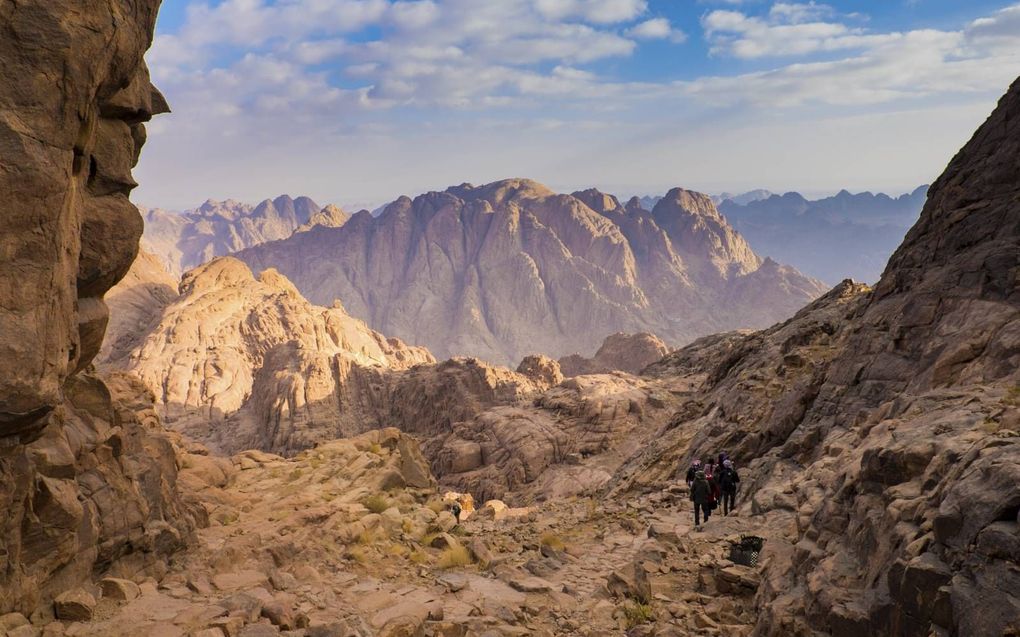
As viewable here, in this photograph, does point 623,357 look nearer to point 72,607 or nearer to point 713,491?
point 713,491

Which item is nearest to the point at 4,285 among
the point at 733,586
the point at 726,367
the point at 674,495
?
the point at 733,586

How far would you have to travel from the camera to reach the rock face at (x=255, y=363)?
67688mm

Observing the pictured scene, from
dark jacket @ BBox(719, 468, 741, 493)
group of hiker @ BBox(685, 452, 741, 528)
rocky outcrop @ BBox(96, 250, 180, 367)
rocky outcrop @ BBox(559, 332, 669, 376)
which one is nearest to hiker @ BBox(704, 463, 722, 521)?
group of hiker @ BBox(685, 452, 741, 528)

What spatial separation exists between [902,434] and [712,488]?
34.5 ft

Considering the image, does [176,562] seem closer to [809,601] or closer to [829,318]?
[809,601]

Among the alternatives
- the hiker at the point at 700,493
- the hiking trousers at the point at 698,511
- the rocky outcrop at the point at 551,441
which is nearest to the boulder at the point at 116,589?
the hiker at the point at 700,493

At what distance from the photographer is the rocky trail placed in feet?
32.2

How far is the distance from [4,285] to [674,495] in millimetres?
22913

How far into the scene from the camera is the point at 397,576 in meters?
14.4

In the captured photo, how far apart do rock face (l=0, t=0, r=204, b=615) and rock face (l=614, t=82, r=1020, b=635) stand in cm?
1097

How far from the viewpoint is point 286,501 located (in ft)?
64.5

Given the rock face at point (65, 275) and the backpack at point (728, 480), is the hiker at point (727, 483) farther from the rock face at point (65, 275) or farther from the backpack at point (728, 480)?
the rock face at point (65, 275)

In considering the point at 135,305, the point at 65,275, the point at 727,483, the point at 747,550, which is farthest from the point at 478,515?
the point at 135,305

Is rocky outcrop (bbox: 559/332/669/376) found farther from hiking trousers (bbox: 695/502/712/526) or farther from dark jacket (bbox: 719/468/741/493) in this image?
hiking trousers (bbox: 695/502/712/526)
